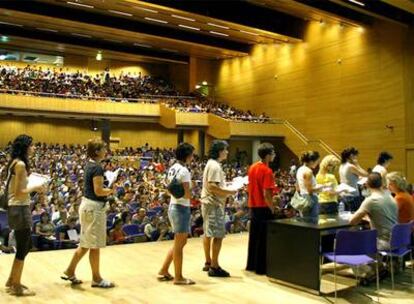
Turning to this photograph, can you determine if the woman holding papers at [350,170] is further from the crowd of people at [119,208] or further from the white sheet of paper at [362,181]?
the crowd of people at [119,208]

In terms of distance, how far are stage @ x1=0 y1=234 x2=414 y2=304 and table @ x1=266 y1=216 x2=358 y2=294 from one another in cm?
12

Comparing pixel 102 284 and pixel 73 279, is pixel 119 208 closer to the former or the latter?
pixel 73 279

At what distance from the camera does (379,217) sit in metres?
4.28

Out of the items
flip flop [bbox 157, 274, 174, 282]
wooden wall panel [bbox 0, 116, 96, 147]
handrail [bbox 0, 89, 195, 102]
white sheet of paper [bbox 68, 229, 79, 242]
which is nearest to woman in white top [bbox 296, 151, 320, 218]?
flip flop [bbox 157, 274, 174, 282]

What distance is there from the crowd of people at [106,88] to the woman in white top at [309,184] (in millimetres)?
15225

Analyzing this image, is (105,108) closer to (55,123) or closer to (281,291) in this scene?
(55,123)

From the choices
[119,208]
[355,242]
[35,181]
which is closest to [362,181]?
[355,242]

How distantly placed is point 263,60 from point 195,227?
1579 cm

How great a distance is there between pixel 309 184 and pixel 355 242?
960 mm

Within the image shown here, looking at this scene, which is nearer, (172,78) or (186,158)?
(186,158)

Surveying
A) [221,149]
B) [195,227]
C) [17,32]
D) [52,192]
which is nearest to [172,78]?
[17,32]

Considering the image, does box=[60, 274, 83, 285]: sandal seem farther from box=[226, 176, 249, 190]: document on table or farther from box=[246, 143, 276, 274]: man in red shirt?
box=[246, 143, 276, 274]: man in red shirt

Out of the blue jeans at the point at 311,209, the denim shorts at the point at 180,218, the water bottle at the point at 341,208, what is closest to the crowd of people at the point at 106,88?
the water bottle at the point at 341,208

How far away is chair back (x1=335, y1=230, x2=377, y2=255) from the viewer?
12.7 feet
